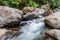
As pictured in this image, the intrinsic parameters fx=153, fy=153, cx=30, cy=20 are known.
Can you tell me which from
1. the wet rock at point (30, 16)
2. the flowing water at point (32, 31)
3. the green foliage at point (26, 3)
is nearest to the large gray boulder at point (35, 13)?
the wet rock at point (30, 16)

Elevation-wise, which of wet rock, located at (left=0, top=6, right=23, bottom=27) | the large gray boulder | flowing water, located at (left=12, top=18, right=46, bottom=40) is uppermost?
wet rock, located at (left=0, top=6, right=23, bottom=27)

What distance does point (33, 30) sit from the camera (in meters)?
7.38

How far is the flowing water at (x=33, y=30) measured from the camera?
648 cm

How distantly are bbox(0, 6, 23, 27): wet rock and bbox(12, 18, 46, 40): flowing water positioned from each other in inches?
21.1

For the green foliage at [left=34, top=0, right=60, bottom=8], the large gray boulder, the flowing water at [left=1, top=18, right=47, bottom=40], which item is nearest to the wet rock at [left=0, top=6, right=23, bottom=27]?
the flowing water at [left=1, top=18, right=47, bottom=40]

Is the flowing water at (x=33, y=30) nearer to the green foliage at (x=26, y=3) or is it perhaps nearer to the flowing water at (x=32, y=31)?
the flowing water at (x=32, y=31)

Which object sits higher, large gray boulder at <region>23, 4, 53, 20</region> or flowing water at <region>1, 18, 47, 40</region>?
large gray boulder at <region>23, 4, 53, 20</region>

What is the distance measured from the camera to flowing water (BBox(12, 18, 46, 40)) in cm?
648

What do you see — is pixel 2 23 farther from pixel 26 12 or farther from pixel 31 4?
pixel 31 4

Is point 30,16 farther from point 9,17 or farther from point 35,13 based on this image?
point 9,17

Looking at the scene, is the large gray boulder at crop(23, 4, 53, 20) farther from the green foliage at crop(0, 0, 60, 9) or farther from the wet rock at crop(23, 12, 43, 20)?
the green foliage at crop(0, 0, 60, 9)

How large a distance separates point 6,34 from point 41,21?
9.79 ft

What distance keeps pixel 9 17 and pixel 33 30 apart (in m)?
1.42

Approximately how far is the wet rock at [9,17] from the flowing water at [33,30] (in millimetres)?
536
